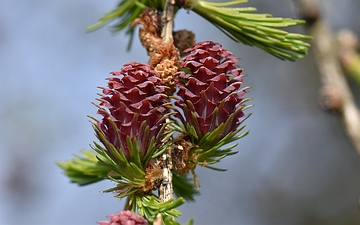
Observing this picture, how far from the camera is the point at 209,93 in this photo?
0.62m

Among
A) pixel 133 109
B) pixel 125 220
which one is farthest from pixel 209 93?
pixel 125 220

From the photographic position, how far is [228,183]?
4.14 meters

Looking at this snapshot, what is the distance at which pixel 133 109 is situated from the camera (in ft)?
2.00

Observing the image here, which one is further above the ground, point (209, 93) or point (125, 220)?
point (209, 93)

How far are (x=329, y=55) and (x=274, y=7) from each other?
2407mm

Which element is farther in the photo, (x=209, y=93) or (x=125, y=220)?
(x=209, y=93)

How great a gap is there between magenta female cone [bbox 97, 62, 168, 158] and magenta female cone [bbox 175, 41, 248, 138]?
38mm

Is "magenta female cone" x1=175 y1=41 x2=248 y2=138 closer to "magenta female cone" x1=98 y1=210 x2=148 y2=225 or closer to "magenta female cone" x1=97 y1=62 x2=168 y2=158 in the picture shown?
"magenta female cone" x1=97 y1=62 x2=168 y2=158

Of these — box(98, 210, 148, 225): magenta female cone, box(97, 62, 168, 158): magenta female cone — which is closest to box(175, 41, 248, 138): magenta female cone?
box(97, 62, 168, 158): magenta female cone

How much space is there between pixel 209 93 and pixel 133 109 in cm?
11

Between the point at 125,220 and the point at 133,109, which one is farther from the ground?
the point at 133,109

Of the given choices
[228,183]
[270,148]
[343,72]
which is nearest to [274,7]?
[270,148]

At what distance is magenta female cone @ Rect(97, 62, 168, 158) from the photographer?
607 mm

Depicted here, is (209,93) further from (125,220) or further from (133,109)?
(125,220)
